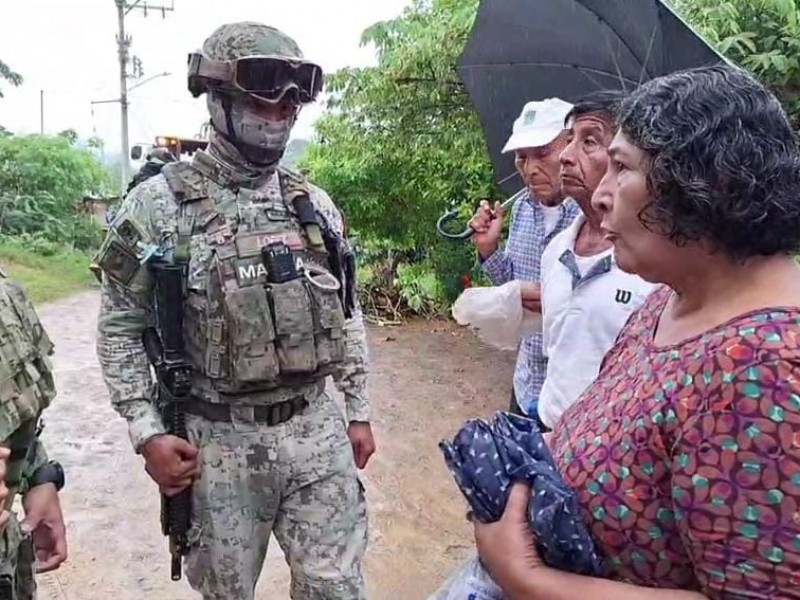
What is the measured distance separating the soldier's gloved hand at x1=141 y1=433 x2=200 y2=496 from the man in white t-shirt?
933 mm

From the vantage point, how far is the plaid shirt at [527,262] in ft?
8.77

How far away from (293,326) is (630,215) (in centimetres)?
125

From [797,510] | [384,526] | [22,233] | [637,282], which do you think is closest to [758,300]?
[797,510]

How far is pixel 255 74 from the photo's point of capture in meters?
2.18

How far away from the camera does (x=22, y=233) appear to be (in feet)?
56.1

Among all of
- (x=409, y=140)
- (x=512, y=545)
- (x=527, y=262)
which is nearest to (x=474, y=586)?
(x=512, y=545)

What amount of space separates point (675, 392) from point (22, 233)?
18.2 m

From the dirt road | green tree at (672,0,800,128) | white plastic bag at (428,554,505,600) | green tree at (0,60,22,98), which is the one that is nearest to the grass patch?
green tree at (0,60,22,98)

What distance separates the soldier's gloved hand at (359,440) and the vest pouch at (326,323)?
0.29 metres

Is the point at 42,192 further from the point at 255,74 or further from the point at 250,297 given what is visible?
the point at 250,297

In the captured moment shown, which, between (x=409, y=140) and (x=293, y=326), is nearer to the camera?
(x=293, y=326)

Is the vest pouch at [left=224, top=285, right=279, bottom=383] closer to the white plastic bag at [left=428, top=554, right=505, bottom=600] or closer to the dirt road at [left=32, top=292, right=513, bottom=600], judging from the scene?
the white plastic bag at [left=428, top=554, right=505, bottom=600]

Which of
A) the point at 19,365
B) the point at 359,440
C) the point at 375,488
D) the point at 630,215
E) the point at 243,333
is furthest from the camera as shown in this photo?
the point at 375,488

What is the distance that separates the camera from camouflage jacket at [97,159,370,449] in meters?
2.16
